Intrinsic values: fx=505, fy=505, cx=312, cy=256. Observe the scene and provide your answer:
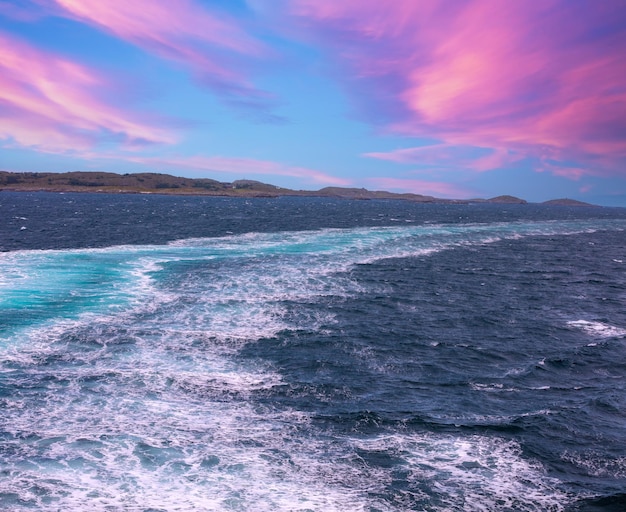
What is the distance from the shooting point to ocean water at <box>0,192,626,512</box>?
15891 millimetres

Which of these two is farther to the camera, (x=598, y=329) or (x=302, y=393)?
(x=598, y=329)

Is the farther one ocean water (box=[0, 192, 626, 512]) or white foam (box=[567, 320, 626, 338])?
white foam (box=[567, 320, 626, 338])

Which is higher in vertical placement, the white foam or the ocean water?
the white foam

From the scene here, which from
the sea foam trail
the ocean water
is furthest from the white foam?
the sea foam trail

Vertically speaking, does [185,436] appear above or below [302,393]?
below

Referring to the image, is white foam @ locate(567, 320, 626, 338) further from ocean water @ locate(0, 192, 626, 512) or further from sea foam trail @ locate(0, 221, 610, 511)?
sea foam trail @ locate(0, 221, 610, 511)

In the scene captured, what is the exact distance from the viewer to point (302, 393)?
23.1 metres

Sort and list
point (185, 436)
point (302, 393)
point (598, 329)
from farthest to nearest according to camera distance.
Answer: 1. point (598, 329)
2. point (302, 393)
3. point (185, 436)

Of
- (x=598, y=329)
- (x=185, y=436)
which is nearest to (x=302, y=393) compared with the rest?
(x=185, y=436)

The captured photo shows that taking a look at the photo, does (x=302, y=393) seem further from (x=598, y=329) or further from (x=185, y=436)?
(x=598, y=329)

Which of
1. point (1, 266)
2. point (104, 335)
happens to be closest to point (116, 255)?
point (1, 266)

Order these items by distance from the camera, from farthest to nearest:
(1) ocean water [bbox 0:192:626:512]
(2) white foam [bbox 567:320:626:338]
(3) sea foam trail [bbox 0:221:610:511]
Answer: (2) white foam [bbox 567:320:626:338]
(1) ocean water [bbox 0:192:626:512]
(3) sea foam trail [bbox 0:221:610:511]

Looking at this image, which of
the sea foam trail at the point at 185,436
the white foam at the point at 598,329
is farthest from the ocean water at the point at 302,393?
the white foam at the point at 598,329

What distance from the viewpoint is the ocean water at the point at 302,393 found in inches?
626
